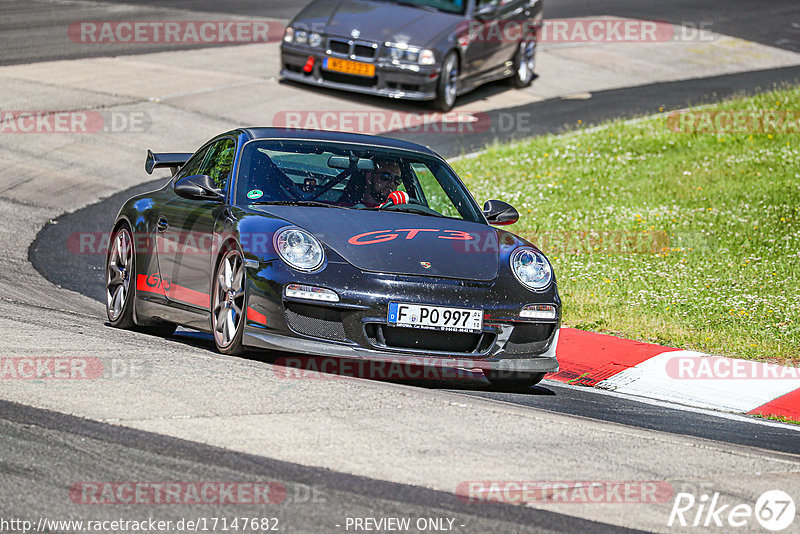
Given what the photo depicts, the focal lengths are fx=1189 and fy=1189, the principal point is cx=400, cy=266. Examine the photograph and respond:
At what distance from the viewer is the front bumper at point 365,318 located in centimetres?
627

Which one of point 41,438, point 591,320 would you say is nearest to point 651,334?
point 591,320

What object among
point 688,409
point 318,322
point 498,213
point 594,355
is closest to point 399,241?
point 318,322

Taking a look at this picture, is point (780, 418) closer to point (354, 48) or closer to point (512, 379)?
point (512, 379)

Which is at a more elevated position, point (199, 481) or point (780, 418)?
point (199, 481)

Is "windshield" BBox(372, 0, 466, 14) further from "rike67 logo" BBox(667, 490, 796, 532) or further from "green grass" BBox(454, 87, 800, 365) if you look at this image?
"rike67 logo" BBox(667, 490, 796, 532)

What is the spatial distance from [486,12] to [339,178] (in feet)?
35.5

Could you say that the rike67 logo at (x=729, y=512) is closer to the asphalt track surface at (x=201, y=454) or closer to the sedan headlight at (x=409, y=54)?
the asphalt track surface at (x=201, y=454)

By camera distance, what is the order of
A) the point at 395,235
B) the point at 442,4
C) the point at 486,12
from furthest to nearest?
the point at 486,12 < the point at 442,4 < the point at 395,235

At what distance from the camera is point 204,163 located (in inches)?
319

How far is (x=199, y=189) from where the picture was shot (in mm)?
7191

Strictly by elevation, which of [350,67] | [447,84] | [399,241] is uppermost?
[350,67]

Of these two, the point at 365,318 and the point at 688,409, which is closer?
the point at 365,318

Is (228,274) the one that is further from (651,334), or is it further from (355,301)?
(651,334)

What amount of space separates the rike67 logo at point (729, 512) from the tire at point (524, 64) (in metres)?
15.0
